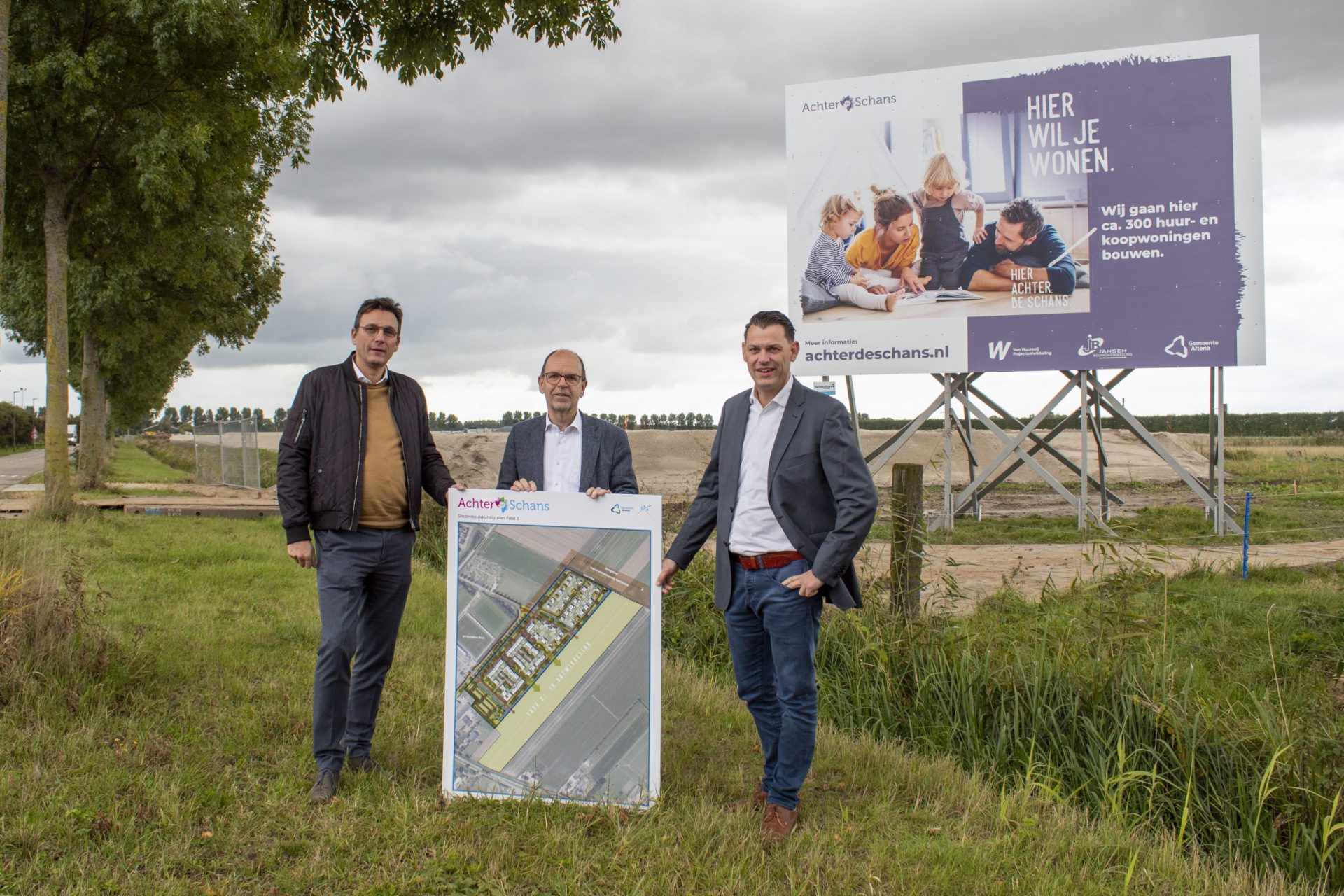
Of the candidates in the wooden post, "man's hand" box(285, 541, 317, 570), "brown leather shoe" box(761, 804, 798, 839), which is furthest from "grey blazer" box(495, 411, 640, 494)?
the wooden post

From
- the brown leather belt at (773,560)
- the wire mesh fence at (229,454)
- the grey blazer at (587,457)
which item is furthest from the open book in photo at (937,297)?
the wire mesh fence at (229,454)

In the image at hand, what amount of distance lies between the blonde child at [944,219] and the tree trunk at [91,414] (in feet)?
56.5

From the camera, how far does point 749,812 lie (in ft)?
13.4

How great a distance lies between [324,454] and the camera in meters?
4.30

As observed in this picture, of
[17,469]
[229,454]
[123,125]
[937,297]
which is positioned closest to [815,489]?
[937,297]

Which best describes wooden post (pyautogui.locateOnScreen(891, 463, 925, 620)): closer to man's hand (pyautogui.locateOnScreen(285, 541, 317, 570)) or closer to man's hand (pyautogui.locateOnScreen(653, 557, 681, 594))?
man's hand (pyautogui.locateOnScreen(653, 557, 681, 594))

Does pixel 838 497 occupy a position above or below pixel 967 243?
below

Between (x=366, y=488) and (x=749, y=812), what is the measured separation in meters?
2.06

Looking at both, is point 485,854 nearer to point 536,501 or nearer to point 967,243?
point 536,501

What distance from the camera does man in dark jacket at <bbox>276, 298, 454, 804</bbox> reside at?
4.25 meters

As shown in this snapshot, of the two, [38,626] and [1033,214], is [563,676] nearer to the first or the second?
[38,626]

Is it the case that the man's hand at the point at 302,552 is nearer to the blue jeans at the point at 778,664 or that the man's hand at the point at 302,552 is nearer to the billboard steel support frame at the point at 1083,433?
the blue jeans at the point at 778,664

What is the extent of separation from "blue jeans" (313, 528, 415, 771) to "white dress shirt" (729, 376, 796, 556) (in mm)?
1491

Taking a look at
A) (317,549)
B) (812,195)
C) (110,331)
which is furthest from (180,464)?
(317,549)
